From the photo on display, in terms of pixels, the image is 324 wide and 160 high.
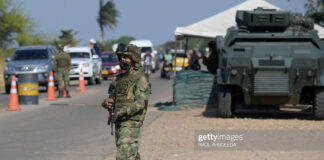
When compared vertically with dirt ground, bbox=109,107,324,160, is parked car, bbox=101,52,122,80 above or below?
below

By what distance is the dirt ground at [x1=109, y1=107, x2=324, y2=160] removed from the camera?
9.62 meters

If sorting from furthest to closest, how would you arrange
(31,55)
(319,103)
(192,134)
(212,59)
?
(31,55)
(212,59)
(319,103)
(192,134)

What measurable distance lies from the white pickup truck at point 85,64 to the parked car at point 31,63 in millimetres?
4365

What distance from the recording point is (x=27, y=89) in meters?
19.6

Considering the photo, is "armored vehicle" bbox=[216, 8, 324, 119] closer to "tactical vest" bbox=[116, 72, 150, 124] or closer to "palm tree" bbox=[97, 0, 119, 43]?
"tactical vest" bbox=[116, 72, 150, 124]

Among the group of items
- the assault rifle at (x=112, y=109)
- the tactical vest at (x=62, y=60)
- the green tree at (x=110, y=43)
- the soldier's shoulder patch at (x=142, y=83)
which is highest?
the soldier's shoulder patch at (x=142, y=83)

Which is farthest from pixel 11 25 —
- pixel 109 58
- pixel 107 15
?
pixel 107 15

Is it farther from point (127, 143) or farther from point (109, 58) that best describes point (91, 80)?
point (127, 143)

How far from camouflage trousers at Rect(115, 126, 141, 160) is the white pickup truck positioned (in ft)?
80.3

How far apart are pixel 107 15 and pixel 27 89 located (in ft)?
254

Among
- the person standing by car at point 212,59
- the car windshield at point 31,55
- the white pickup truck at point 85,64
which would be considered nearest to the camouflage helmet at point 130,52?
the person standing by car at point 212,59

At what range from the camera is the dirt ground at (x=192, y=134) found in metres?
9.62

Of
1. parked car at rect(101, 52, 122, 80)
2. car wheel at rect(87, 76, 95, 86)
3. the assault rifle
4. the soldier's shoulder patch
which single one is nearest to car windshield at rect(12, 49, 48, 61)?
car wheel at rect(87, 76, 95, 86)

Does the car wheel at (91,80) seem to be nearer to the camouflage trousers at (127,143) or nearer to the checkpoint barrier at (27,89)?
the checkpoint barrier at (27,89)
